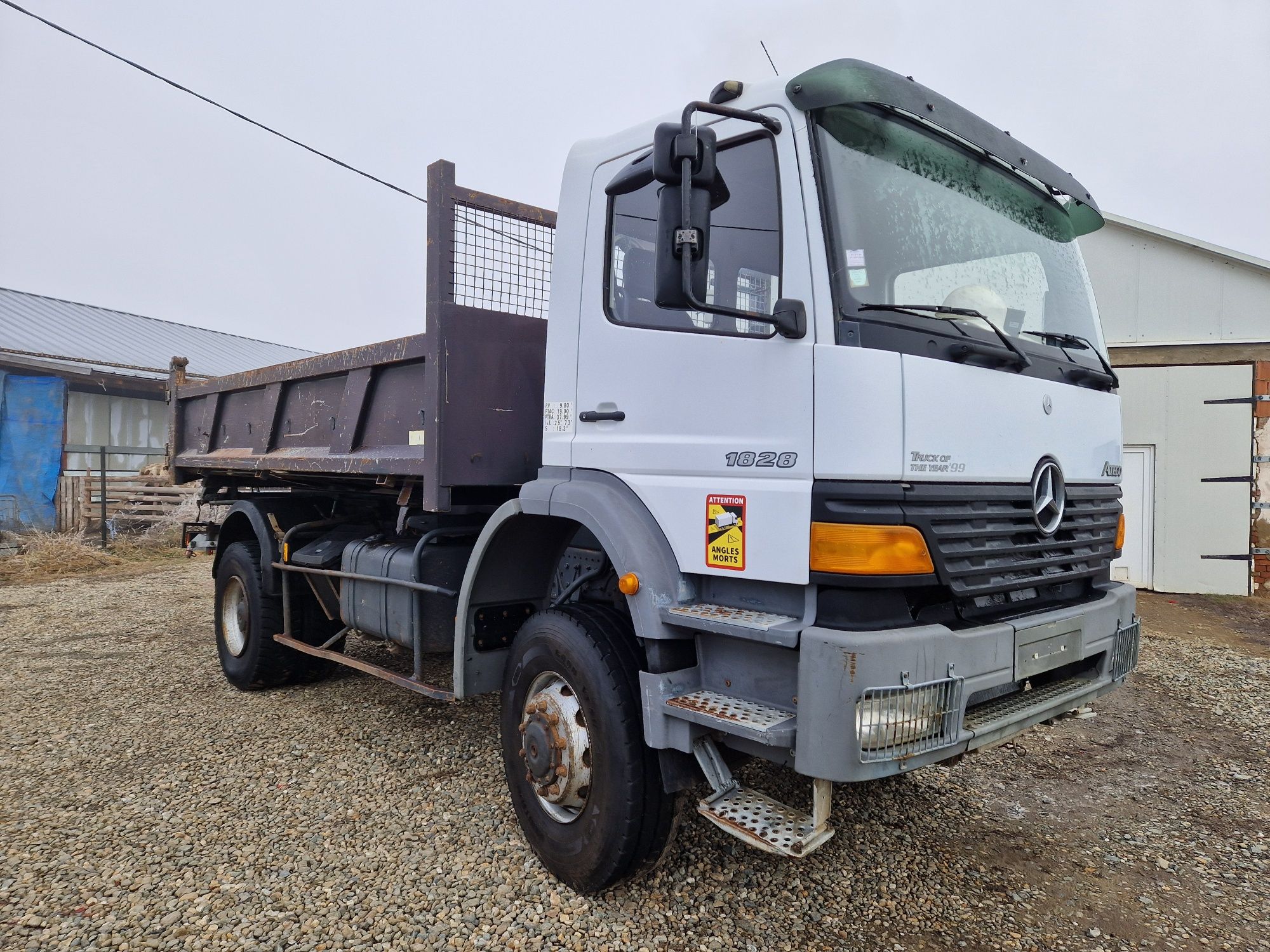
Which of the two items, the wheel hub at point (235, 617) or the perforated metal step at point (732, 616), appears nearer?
the perforated metal step at point (732, 616)

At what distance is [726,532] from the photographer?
2.45m

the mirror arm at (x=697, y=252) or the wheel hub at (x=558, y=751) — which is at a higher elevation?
the mirror arm at (x=697, y=252)

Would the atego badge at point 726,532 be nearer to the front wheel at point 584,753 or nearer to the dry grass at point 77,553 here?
the front wheel at point 584,753

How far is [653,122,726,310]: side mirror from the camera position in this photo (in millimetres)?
2217

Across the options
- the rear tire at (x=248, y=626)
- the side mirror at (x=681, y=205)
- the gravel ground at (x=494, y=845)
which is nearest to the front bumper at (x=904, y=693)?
the gravel ground at (x=494, y=845)

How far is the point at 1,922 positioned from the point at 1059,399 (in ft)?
13.1

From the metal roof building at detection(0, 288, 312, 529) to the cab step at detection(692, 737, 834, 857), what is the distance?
42.0 ft

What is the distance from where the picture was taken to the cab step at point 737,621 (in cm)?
220

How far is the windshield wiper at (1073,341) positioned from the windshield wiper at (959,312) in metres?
0.28

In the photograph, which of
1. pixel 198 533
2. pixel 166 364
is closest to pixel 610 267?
pixel 198 533

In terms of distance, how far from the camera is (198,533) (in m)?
5.97

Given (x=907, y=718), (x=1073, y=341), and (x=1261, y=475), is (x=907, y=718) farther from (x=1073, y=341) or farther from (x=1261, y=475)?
(x=1261, y=475)

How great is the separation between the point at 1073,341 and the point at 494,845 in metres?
2.97

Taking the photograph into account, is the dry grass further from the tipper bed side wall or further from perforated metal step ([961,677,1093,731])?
perforated metal step ([961,677,1093,731])
